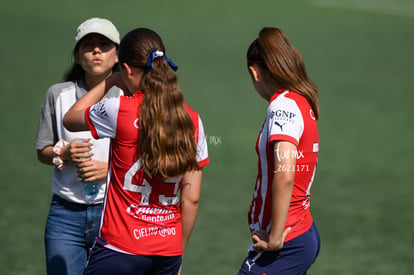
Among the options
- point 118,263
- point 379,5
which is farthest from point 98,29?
point 379,5

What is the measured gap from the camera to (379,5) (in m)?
33.5

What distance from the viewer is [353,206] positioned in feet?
29.2

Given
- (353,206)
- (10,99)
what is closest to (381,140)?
(353,206)

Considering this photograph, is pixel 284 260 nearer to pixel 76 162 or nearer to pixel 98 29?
pixel 76 162

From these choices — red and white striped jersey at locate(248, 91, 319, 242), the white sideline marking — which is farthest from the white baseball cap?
the white sideline marking

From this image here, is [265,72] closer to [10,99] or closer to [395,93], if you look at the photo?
[10,99]

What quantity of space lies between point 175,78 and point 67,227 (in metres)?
1.51

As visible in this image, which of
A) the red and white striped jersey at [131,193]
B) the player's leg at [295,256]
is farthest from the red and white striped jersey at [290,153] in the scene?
the red and white striped jersey at [131,193]

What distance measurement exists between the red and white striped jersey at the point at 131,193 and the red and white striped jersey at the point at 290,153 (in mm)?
414

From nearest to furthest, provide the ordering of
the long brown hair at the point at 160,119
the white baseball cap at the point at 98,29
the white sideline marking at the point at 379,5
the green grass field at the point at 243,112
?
the long brown hair at the point at 160,119 < the white baseball cap at the point at 98,29 < the green grass field at the point at 243,112 < the white sideline marking at the point at 379,5

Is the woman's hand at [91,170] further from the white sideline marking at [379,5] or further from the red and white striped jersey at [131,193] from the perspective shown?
the white sideline marking at [379,5]

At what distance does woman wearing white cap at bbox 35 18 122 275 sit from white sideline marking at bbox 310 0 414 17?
95.7ft

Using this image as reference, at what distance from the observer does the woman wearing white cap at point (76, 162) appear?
13.4ft

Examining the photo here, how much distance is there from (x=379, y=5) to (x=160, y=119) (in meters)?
32.6
